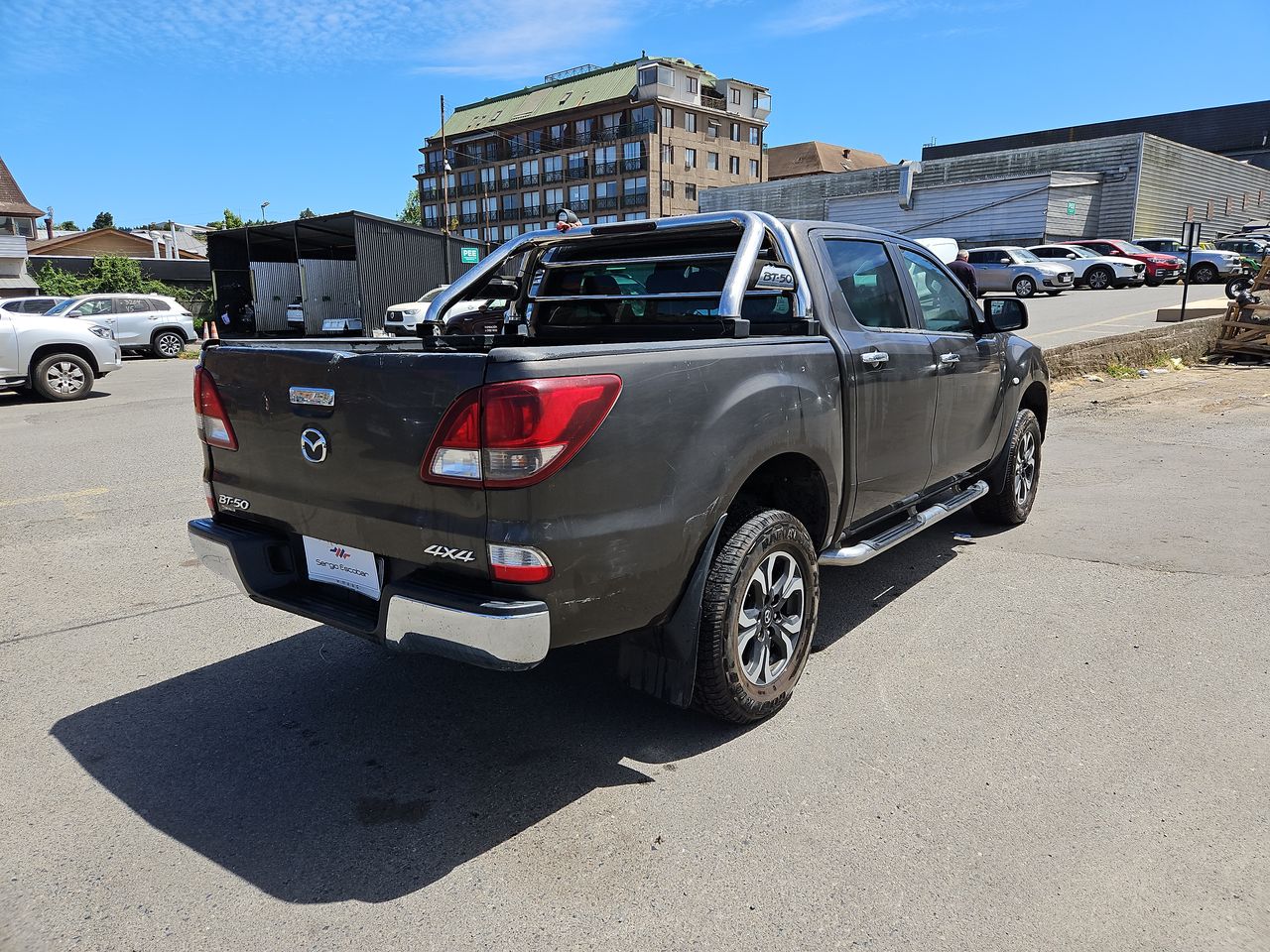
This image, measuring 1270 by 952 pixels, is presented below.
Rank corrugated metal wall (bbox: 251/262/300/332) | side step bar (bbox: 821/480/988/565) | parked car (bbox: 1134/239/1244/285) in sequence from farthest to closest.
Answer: parked car (bbox: 1134/239/1244/285), corrugated metal wall (bbox: 251/262/300/332), side step bar (bbox: 821/480/988/565)

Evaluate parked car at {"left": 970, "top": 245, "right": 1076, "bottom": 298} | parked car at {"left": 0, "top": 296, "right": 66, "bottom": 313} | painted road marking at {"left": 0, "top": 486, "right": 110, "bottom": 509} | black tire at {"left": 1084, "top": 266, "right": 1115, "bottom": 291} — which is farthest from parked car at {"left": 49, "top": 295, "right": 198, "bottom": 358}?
black tire at {"left": 1084, "top": 266, "right": 1115, "bottom": 291}

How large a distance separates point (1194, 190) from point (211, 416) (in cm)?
4773

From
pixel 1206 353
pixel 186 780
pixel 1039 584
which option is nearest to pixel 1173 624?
pixel 1039 584

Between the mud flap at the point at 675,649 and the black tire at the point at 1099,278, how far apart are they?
105 feet

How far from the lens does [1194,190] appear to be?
40469mm

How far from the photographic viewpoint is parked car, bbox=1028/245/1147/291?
29.9 m

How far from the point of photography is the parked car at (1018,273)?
27.4 m

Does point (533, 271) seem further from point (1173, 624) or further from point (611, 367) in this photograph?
point (1173, 624)

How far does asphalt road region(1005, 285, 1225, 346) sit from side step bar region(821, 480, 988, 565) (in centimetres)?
1127

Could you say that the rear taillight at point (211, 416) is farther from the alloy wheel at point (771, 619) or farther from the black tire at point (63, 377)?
the black tire at point (63, 377)

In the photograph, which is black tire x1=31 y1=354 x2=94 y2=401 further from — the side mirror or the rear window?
the side mirror

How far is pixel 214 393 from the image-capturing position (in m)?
3.38

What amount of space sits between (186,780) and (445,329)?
8.97ft

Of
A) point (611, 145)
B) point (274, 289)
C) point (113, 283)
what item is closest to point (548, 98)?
point (611, 145)
